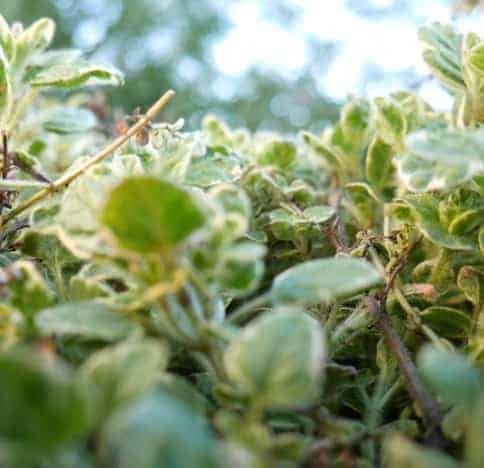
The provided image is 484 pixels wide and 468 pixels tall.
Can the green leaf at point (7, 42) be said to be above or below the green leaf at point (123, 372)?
above

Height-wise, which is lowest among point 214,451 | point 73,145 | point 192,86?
point 192,86

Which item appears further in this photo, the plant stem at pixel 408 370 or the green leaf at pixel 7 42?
the green leaf at pixel 7 42

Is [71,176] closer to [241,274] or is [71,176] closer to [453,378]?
[241,274]

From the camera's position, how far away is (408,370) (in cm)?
46

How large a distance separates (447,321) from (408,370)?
0.33ft

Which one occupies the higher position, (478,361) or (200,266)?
(200,266)

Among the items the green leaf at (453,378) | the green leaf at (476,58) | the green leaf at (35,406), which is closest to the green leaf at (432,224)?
the green leaf at (476,58)

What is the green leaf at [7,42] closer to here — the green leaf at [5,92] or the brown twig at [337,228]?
the green leaf at [5,92]

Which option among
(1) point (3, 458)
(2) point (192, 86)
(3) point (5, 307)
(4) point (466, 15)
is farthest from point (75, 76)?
(2) point (192, 86)

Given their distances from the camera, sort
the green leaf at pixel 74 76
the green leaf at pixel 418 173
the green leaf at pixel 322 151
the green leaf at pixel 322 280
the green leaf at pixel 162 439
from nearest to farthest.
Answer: the green leaf at pixel 162 439, the green leaf at pixel 322 280, the green leaf at pixel 418 173, the green leaf at pixel 74 76, the green leaf at pixel 322 151

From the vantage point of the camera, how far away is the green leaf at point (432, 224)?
54 cm

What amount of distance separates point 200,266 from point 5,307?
125 millimetres

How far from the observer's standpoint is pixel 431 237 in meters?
0.53

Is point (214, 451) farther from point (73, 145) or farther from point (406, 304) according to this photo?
point (73, 145)
